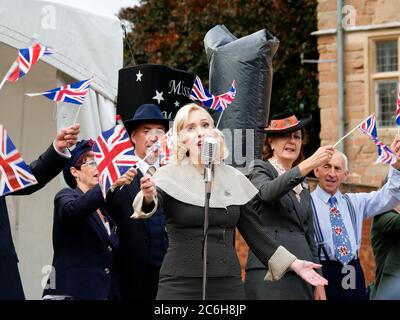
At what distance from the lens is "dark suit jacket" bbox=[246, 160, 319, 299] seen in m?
6.09

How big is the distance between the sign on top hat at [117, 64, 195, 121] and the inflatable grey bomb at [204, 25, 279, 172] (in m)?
0.35

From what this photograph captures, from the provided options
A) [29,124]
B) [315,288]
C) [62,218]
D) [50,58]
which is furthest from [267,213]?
[29,124]

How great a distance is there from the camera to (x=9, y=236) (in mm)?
5941

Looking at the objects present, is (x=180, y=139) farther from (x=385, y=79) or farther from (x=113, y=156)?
(x=385, y=79)

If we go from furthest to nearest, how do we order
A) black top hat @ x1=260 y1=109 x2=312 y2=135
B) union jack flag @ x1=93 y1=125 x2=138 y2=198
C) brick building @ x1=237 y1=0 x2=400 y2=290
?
1. brick building @ x1=237 y1=0 x2=400 y2=290
2. black top hat @ x1=260 y1=109 x2=312 y2=135
3. union jack flag @ x1=93 y1=125 x2=138 y2=198

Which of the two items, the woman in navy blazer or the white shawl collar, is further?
the woman in navy blazer

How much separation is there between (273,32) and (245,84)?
14983mm

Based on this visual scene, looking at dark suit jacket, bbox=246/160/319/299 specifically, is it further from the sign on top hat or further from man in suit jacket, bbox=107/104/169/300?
the sign on top hat

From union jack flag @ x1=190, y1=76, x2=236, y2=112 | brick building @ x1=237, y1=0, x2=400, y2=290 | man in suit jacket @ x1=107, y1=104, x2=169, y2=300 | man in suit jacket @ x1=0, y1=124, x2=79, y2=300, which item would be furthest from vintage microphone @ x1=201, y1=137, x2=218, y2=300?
brick building @ x1=237, y1=0, x2=400, y2=290

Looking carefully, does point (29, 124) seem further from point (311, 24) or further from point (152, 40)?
point (152, 40)

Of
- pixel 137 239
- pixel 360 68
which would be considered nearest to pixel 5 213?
pixel 137 239

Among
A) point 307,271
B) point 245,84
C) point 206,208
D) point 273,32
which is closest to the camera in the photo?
point 206,208

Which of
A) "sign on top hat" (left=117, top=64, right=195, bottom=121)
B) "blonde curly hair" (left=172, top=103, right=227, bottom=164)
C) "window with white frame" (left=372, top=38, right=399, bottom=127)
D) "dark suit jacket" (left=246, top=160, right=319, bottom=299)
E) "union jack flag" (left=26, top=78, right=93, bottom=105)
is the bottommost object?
"dark suit jacket" (left=246, top=160, right=319, bottom=299)
